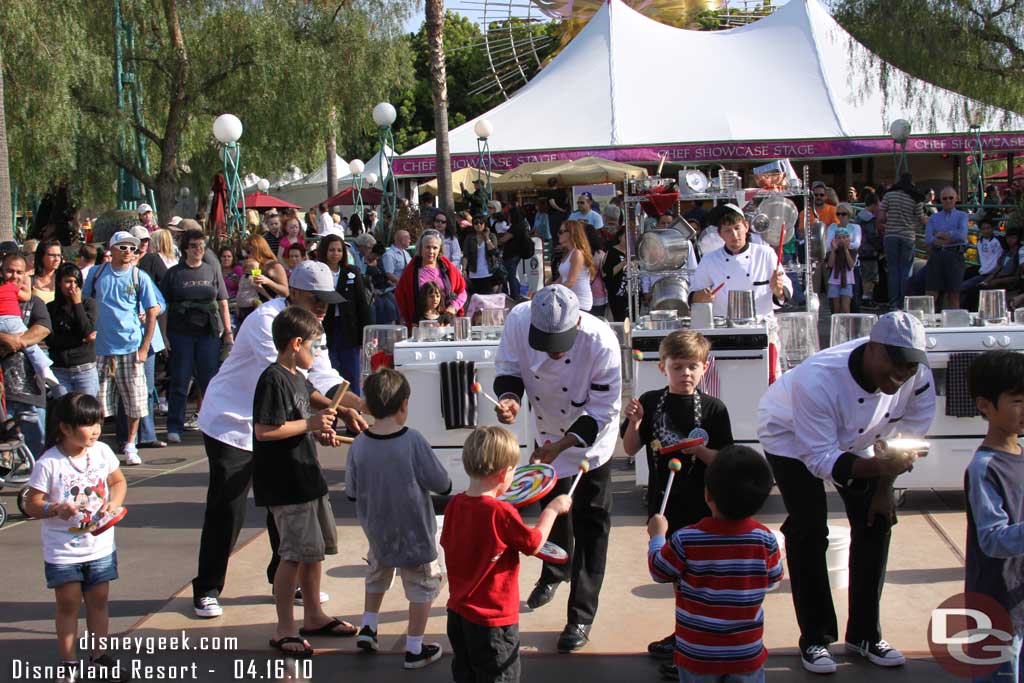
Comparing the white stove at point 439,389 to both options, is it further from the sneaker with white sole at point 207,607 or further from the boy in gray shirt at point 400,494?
the boy in gray shirt at point 400,494

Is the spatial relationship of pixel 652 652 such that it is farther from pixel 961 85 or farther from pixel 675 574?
pixel 961 85

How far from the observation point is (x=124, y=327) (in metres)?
9.75

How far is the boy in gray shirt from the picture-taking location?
16.6 feet

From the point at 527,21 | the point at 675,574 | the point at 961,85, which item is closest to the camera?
the point at 675,574

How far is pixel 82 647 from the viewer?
17.6ft

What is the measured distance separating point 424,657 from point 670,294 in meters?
4.61

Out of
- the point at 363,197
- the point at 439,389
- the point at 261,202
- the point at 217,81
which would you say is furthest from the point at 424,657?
the point at 363,197

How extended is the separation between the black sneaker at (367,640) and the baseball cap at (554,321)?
155cm

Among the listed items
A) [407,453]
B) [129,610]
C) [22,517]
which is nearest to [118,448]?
[22,517]

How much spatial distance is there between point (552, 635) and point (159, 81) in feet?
66.8

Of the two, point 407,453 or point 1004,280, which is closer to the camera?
point 407,453

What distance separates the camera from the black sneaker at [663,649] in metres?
5.07

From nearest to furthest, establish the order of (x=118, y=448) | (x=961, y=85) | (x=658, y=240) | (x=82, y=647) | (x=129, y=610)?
(x=82, y=647)
(x=129, y=610)
(x=658, y=240)
(x=118, y=448)
(x=961, y=85)

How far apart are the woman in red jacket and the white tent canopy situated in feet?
57.6
